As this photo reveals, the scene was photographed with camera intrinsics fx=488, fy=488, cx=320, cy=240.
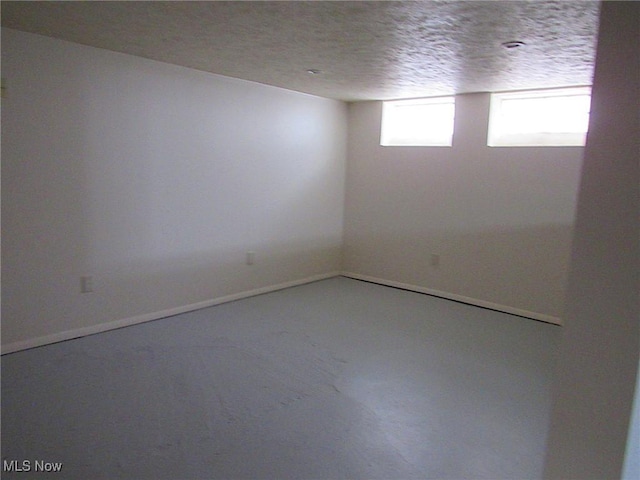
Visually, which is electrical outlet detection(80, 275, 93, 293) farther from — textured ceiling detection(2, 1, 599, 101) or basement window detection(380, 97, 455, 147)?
basement window detection(380, 97, 455, 147)

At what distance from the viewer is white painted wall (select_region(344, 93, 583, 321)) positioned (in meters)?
4.30

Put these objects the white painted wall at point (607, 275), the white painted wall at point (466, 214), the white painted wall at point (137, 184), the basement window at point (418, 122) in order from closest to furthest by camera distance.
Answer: the white painted wall at point (607, 275) → the white painted wall at point (137, 184) → the white painted wall at point (466, 214) → the basement window at point (418, 122)

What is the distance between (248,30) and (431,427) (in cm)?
236

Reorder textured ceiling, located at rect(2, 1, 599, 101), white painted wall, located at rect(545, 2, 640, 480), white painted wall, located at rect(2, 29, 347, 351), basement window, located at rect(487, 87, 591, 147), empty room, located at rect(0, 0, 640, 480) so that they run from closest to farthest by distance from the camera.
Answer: white painted wall, located at rect(545, 2, 640, 480)
empty room, located at rect(0, 0, 640, 480)
textured ceiling, located at rect(2, 1, 599, 101)
white painted wall, located at rect(2, 29, 347, 351)
basement window, located at rect(487, 87, 591, 147)

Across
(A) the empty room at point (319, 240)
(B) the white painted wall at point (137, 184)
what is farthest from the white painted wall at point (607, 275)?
(B) the white painted wall at point (137, 184)

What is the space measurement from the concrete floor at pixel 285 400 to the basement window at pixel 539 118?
1.68 m

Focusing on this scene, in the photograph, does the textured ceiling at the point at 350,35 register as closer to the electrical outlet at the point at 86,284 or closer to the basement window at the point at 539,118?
the basement window at the point at 539,118

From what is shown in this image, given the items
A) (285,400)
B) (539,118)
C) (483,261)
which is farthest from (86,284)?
(539,118)

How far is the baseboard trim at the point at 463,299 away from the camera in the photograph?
4.36 metres

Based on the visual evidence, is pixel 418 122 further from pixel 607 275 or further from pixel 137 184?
pixel 607 275

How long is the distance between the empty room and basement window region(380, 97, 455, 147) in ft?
0.09

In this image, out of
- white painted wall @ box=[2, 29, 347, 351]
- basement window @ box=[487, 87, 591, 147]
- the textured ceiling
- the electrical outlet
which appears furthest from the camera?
basement window @ box=[487, 87, 591, 147]

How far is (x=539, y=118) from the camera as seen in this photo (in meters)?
4.38

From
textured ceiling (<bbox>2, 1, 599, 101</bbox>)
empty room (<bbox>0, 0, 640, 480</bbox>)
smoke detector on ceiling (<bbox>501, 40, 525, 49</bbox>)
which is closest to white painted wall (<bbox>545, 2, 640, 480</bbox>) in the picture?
empty room (<bbox>0, 0, 640, 480</bbox>)
